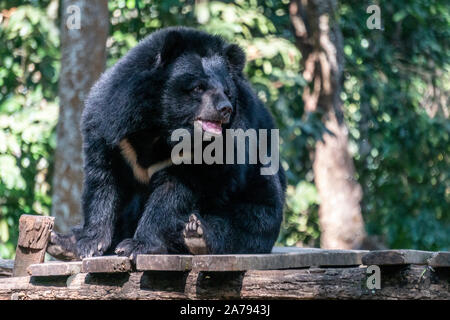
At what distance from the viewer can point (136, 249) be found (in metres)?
3.79

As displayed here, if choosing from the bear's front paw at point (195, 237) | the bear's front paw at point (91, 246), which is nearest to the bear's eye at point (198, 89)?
the bear's front paw at point (195, 237)

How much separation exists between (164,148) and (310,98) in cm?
570

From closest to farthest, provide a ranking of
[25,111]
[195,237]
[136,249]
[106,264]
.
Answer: [106,264] < [195,237] < [136,249] < [25,111]

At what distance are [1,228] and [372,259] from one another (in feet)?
17.4

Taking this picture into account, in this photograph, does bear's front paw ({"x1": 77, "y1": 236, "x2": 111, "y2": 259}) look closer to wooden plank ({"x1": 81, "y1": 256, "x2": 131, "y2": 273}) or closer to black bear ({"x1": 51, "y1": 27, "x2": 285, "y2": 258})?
black bear ({"x1": 51, "y1": 27, "x2": 285, "y2": 258})

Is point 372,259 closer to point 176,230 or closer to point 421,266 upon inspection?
point 421,266

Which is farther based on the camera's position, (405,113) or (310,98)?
(405,113)

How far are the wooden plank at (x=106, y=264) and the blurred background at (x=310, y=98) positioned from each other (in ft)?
9.36

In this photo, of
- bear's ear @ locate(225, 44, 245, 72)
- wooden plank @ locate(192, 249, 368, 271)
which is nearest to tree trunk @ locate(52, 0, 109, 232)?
bear's ear @ locate(225, 44, 245, 72)

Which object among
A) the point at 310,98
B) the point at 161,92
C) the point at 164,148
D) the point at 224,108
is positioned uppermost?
the point at 310,98

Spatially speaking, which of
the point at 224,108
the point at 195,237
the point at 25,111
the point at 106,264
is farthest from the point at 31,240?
the point at 25,111

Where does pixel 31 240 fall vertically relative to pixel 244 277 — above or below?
above

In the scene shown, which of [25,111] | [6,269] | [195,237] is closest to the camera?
[195,237]

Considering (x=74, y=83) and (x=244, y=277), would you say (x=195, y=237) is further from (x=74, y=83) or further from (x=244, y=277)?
(x=74, y=83)
